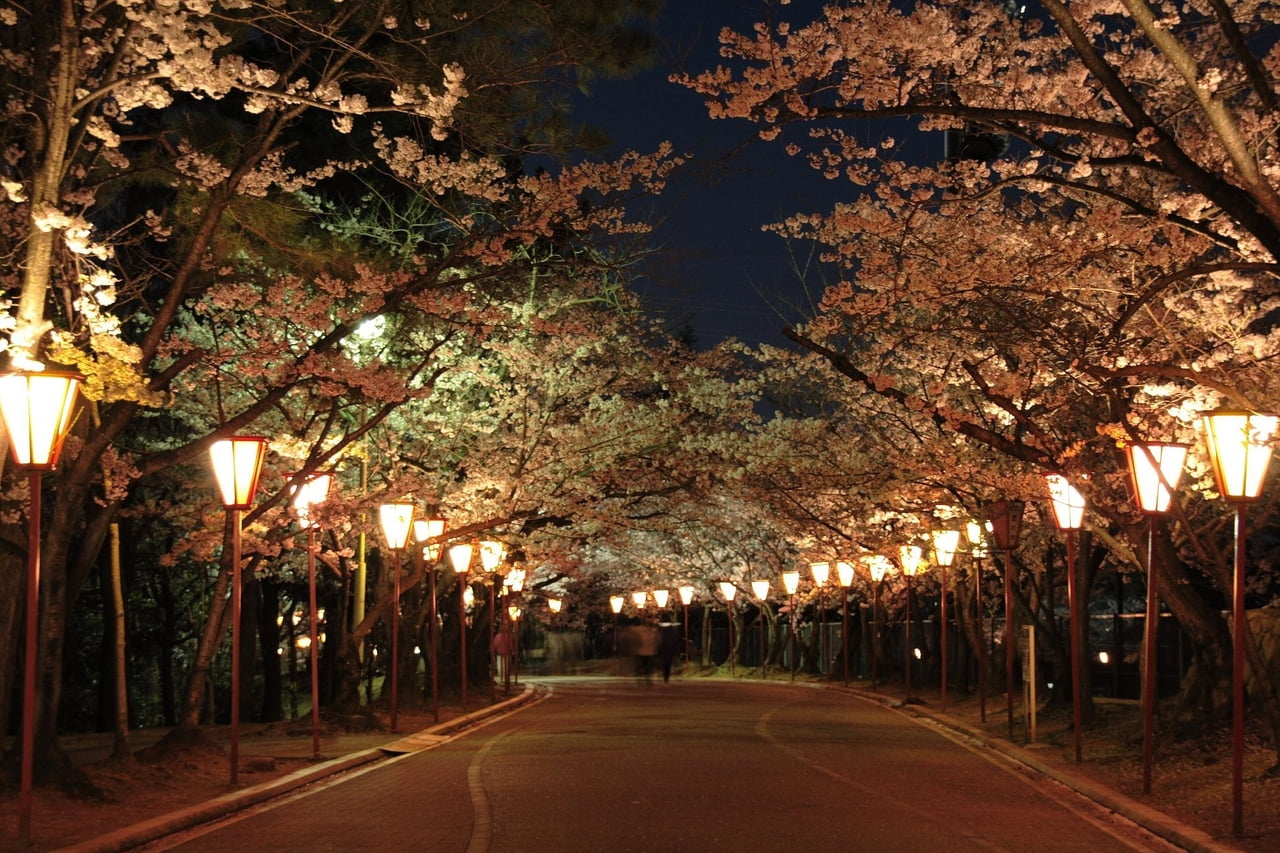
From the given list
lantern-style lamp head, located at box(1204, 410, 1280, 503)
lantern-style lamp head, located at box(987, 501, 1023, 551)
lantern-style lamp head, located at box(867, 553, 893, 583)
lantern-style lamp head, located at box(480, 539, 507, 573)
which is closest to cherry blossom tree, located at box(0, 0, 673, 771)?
lantern-style lamp head, located at box(1204, 410, 1280, 503)

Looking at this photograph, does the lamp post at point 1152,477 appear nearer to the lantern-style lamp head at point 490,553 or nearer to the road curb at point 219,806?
the road curb at point 219,806

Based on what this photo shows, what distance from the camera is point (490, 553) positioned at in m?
30.2

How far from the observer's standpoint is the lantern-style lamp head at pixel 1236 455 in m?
11.3

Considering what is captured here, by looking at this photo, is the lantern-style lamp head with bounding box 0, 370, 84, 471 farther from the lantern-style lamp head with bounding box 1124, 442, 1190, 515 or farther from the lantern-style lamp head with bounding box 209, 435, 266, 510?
the lantern-style lamp head with bounding box 1124, 442, 1190, 515

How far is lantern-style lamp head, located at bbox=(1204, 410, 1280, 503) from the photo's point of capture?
11.3 metres

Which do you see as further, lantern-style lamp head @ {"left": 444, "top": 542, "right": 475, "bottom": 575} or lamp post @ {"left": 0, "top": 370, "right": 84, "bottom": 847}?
lantern-style lamp head @ {"left": 444, "top": 542, "right": 475, "bottom": 575}

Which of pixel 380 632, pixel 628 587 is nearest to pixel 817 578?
pixel 380 632

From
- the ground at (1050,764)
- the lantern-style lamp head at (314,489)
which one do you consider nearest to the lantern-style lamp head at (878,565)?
the ground at (1050,764)

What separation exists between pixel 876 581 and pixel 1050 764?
775 inches

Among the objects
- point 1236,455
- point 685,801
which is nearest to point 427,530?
point 685,801

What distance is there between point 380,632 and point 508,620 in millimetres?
9829

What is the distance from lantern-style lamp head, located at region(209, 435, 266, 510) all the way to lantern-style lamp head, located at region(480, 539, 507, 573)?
48.6 ft

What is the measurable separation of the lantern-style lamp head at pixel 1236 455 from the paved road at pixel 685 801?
303cm

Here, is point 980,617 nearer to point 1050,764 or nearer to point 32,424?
point 1050,764
